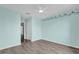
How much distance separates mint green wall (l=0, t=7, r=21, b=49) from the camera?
11.5ft

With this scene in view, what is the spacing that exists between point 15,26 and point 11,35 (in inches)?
23.5

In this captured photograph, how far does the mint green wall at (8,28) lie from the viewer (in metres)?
3.51

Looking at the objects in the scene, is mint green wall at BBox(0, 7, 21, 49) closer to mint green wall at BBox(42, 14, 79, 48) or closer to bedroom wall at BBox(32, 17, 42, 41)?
bedroom wall at BBox(32, 17, 42, 41)

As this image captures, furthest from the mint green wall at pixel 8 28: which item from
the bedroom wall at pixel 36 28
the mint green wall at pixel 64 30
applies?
the mint green wall at pixel 64 30

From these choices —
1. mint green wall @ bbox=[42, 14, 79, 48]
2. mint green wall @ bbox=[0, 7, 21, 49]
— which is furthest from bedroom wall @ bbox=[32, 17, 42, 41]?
mint green wall @ bbox=[0, 7, 21, 49]

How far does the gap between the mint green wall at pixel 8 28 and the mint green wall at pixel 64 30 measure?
2.70 meters

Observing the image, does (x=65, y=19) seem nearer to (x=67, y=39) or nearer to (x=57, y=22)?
(x=57, y=22)

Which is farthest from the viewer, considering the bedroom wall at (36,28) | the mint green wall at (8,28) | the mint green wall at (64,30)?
the bedroom wall at (36,28)

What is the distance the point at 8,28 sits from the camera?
382cm

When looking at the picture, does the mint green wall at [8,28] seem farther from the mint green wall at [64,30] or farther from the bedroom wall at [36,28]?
the mint green wall at [64,30]

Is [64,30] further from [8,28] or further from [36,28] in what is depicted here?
[8,28]

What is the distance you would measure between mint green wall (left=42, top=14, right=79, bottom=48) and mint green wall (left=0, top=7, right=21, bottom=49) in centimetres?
270

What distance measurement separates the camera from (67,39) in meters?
4.34
